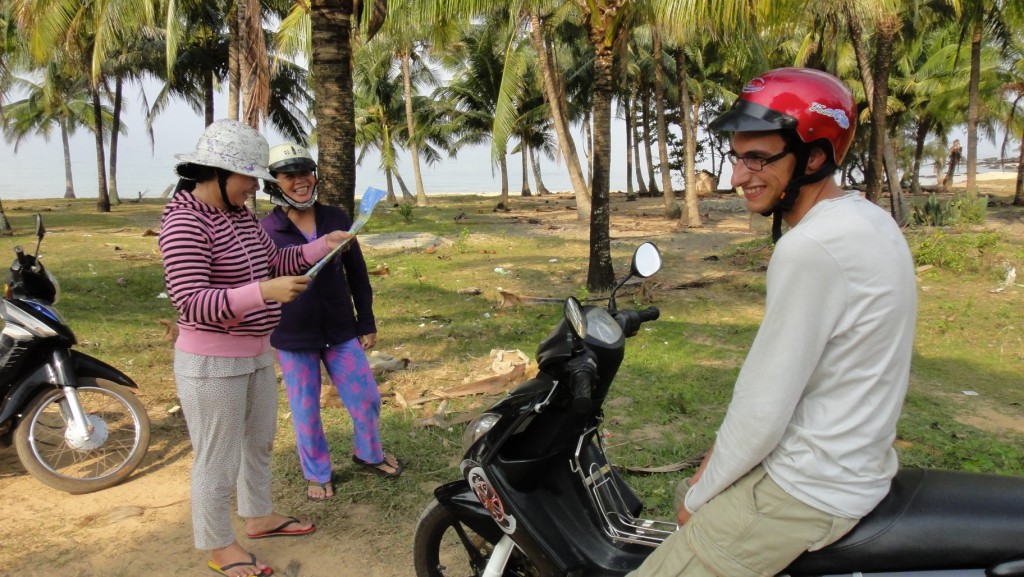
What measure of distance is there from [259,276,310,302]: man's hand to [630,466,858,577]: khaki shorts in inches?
63.2

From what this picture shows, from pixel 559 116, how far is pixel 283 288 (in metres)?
17.1

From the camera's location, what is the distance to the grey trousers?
2820 millimetres

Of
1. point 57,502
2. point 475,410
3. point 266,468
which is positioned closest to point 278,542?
point 266,468

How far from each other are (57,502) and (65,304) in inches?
193

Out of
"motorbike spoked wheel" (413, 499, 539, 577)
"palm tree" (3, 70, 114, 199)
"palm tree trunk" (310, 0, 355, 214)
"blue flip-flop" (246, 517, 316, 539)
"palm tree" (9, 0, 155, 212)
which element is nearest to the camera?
"motorbike spoked wheel" (413, 499, 539, 577)

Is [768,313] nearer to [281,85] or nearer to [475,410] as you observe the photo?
[475,410]

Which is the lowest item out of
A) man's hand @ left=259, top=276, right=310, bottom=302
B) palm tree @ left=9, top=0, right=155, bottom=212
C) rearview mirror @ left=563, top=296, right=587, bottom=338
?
rearview mirror @ left=563, top=296, right=587, bottom=338

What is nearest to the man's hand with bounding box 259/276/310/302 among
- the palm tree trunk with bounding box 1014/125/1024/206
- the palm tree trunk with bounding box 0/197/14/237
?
the palm tree trunk with bounding box 0/197/14/237

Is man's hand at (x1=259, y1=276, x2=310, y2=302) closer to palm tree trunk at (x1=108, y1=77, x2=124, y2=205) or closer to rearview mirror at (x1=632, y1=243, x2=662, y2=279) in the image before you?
rearview mirror at (x1=632, y1=243, x2=662, y2=279)

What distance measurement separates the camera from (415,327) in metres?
7.64

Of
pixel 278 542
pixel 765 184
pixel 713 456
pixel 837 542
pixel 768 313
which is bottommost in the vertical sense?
pixel 278 542

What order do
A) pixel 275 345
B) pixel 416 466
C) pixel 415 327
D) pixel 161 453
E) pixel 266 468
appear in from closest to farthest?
pixel 266 468, pixel 275 345, pixel 416 466, pixel 161 453, pixel 415 327

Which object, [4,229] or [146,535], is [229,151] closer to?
[146,535]

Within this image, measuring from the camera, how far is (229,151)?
8.88 ft
